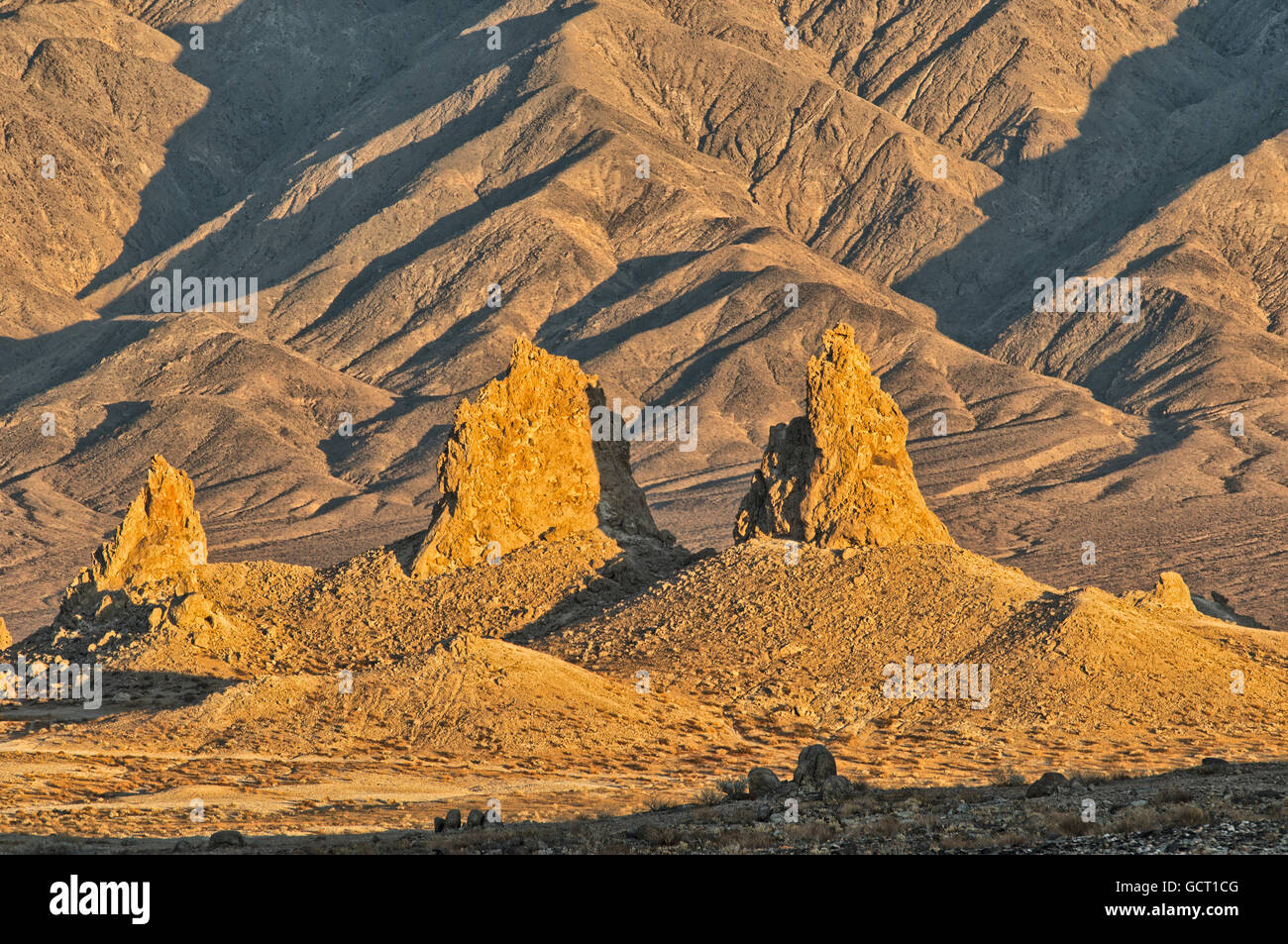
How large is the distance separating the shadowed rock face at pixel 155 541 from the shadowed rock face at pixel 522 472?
30.1ft

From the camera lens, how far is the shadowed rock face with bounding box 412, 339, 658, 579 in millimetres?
56250

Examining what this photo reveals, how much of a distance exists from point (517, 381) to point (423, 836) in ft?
106

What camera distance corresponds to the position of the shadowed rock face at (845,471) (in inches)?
2063

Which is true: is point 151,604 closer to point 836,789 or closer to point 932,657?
point 932,657

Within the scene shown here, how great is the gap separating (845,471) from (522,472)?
11.0m

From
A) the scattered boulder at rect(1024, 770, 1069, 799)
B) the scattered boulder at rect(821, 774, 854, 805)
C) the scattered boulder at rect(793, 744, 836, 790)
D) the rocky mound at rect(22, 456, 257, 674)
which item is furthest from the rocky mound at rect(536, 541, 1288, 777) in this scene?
the scattered boulder at rect(1024, 770, 1069, 799)

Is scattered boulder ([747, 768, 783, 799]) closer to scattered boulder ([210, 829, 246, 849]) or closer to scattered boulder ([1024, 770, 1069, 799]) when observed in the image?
scattered boulder ([1024, 770, 1069, 799])

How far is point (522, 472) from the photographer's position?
56688mm

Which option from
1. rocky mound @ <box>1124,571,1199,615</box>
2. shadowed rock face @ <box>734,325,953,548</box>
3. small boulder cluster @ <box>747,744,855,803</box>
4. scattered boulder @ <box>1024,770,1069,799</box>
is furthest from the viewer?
rocky mound @ <box>1124,571,1199,615</box>

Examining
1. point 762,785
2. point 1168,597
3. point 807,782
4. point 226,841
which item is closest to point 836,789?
point 807,782

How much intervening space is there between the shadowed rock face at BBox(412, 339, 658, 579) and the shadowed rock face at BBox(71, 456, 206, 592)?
9.18 m

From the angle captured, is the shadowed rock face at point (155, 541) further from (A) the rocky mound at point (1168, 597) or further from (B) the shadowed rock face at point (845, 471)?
(A) the rocky mound at point (1168, 597)
